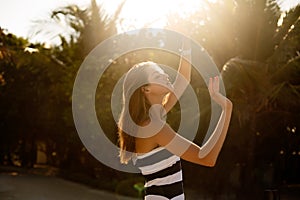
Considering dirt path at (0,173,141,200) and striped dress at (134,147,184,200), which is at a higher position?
striped dress at (134,147,184,200)

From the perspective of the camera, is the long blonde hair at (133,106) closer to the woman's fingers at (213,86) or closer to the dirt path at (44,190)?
the woman's fingers at (213,86)

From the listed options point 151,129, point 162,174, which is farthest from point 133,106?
point 162,174

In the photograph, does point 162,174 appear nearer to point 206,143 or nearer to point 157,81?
point 206,143

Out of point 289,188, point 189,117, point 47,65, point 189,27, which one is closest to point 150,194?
point 189,117

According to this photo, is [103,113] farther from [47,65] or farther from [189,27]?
[47,65]

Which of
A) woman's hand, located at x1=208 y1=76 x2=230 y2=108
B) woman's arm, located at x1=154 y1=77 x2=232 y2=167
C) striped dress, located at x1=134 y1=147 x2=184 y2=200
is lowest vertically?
striped dress, located at x1=134 y1=147 x2=184 y2=200

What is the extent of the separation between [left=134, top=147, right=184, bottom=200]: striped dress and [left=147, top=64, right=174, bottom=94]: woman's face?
291 mm

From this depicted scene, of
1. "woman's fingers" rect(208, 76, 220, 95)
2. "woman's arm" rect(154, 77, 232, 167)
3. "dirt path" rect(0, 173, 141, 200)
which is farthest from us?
"dirt path" rect(0, 173, 141, 200)

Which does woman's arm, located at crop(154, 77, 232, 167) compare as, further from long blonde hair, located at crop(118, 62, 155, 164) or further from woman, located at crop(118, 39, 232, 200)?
long blonde hair, located at crop(118, 62, 155, 164)

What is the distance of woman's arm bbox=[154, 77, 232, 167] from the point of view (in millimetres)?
2430

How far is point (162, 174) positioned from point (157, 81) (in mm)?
457

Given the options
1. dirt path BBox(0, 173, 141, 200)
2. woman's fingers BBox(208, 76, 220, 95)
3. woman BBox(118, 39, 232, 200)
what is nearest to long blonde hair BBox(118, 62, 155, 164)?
woman BBox(118, 39, 232, 200)

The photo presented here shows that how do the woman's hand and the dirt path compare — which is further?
the dirt path

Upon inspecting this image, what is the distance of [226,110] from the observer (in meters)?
2.49
